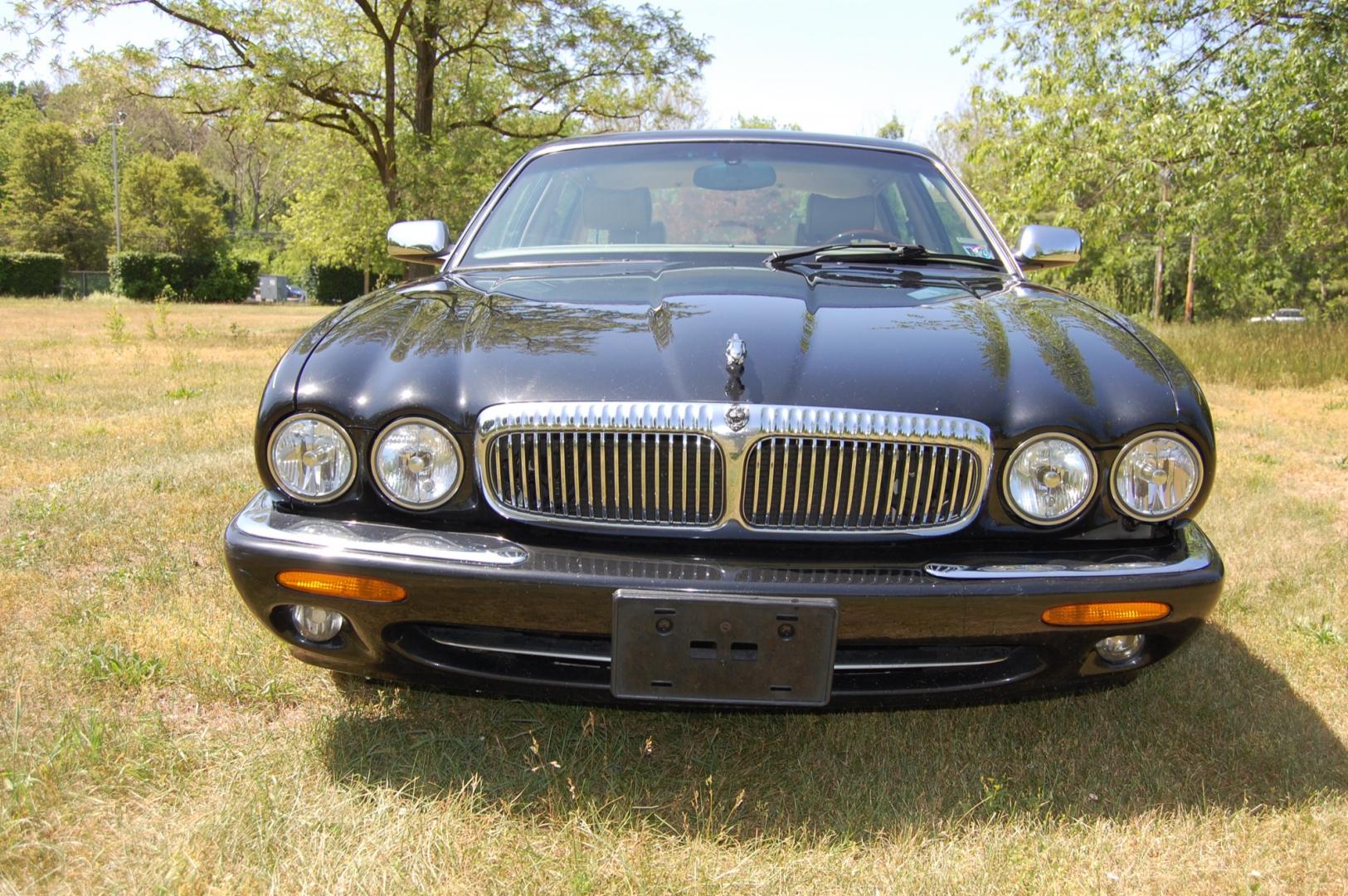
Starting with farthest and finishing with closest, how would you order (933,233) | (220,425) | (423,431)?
(220,425)
(933,233)
(423,431)

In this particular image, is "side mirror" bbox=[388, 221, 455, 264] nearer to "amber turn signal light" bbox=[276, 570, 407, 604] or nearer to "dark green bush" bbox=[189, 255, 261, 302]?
"amber turn signal light" bbox=[276, 570, 407, 604]

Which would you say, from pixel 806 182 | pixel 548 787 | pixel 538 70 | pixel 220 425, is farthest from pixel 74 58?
pixel 548 787

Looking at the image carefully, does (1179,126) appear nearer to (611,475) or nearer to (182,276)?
(611,475)

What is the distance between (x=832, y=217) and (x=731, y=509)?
5.21 feet

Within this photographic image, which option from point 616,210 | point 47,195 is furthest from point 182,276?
point 616,210

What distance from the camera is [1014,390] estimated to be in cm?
208

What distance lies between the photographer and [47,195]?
4072cm

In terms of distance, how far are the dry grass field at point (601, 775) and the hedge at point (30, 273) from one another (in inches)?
1431

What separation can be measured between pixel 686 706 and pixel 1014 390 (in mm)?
924

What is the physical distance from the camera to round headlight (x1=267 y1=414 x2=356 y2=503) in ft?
6.86

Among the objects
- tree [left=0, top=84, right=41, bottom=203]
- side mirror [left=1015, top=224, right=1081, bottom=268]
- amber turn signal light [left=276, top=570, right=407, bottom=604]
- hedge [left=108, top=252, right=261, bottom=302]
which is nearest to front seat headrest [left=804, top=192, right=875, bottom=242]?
side mirror [left=1015, top=224, right=1081, bottom=268]

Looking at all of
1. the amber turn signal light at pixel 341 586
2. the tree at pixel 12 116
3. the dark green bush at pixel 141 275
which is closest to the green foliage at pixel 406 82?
the amber turn signal light at pixel 341 586

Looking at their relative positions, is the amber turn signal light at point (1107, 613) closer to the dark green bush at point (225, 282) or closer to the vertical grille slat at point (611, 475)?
the vertical grille slat at point (611, 475)

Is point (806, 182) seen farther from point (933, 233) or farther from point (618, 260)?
point (618, 260)
